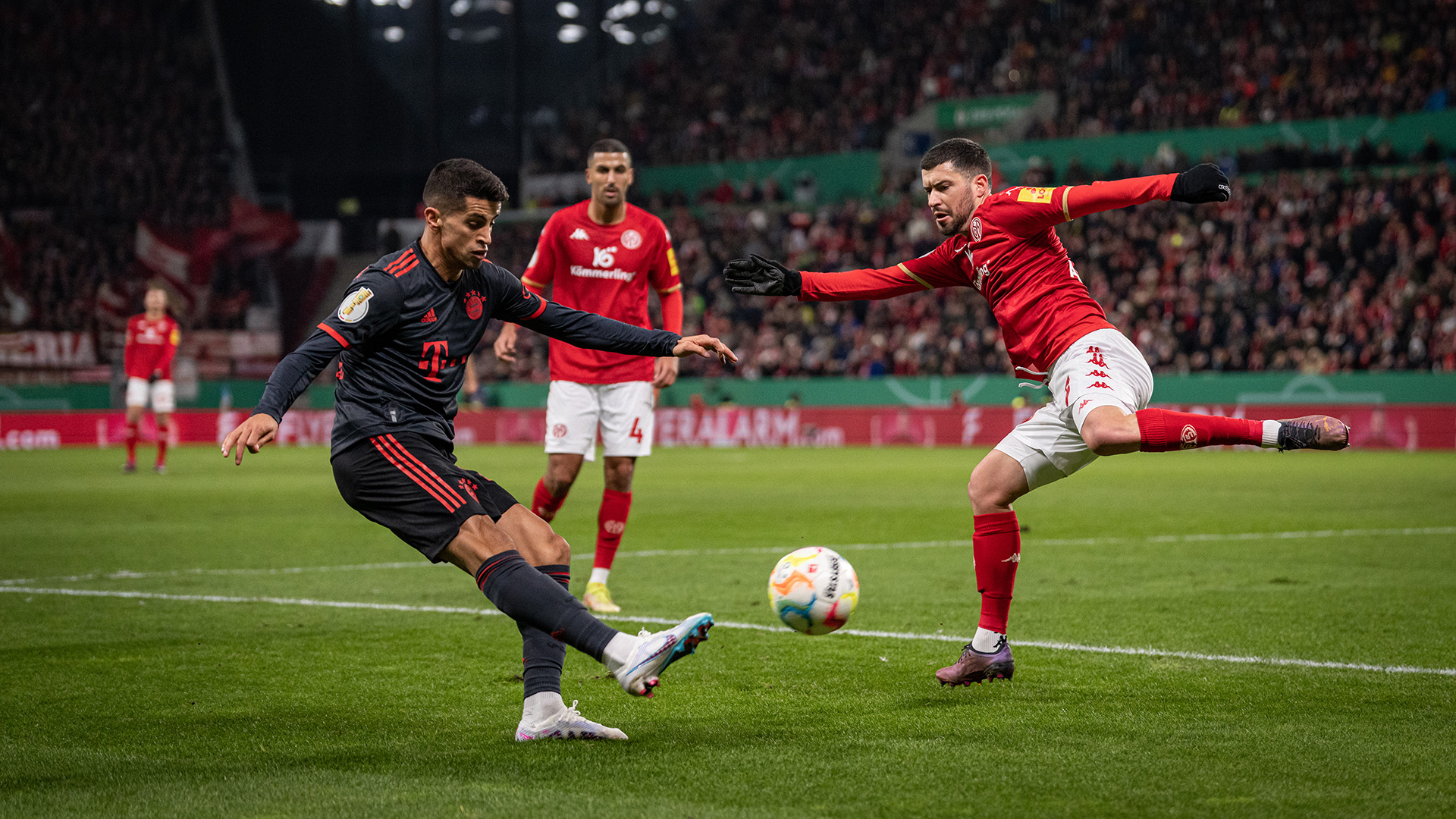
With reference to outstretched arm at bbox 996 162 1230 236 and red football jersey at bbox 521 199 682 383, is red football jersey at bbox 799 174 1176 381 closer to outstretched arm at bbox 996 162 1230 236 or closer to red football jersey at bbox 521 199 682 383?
outstretched arm at bbox 996 162 1230 236

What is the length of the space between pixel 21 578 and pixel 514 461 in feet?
45.6

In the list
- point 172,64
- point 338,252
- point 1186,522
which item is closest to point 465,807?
point 1186,522

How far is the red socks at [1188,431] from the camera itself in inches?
203

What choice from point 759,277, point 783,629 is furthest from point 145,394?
point 759,277

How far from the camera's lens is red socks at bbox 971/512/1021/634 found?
18.4ft

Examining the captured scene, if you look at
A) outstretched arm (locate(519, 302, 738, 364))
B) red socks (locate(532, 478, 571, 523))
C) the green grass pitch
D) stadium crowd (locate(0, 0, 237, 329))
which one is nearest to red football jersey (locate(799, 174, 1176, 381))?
outstretched arm (locate(519, 302, 738, 364))

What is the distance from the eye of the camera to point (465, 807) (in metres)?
3.65

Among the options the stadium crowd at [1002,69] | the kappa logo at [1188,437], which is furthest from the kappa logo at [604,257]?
the stadium crowd at [1002,69]

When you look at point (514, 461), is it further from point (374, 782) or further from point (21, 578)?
point (374, 782)

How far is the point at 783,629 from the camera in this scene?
6.74 m

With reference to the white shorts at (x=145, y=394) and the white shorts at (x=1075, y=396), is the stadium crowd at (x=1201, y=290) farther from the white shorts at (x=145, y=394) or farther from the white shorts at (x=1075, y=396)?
the white shorts at (x=1075, y=396)

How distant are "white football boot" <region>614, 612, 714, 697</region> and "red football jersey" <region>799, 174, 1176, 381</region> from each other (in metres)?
2.32

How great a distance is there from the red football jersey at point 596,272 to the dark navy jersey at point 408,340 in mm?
3091

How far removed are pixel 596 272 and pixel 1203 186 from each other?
402cm
